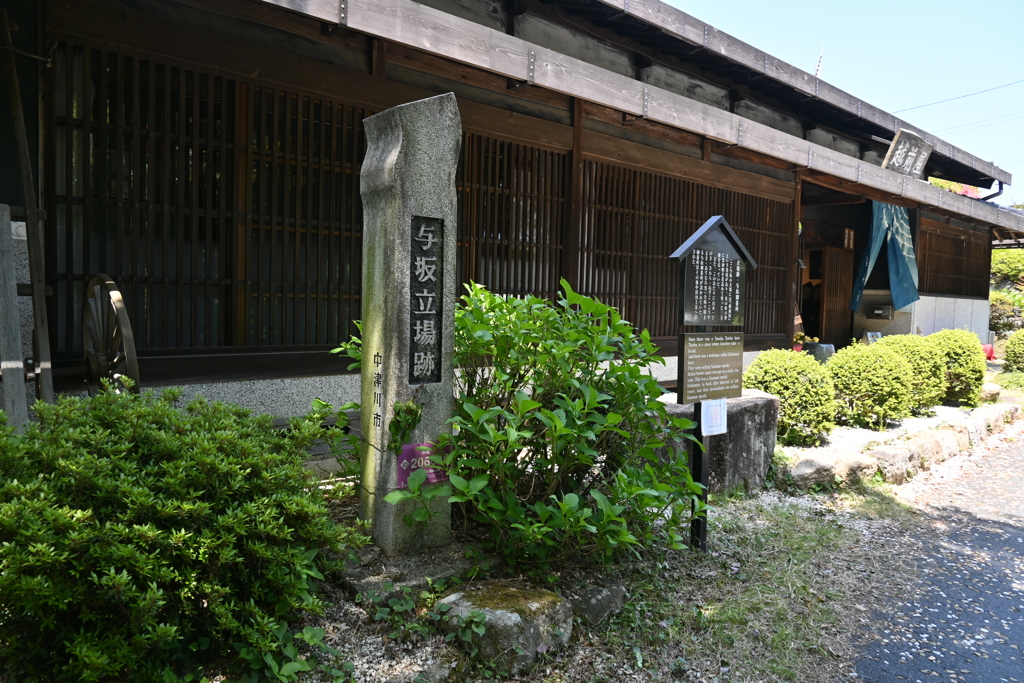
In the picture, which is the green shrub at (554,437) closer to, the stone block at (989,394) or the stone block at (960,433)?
the stone block at (960,433)

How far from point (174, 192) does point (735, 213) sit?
820cm

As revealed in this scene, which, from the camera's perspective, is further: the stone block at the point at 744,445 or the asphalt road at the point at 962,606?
the stone block at the point at 744,445

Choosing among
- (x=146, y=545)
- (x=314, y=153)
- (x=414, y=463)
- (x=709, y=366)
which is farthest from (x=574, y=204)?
(x=146, y=545)

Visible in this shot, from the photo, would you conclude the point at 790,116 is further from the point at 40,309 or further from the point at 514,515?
the point at 40,309

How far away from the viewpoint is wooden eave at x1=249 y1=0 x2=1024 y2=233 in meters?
5.14

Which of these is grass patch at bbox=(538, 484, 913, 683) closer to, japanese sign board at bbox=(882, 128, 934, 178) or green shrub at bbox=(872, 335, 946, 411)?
green shrub at bbox=(872, 335, 946, 411)

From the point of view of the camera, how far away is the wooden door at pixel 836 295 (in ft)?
54.3

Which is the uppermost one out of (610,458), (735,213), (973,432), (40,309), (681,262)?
(735,213)

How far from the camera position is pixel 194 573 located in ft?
8.26

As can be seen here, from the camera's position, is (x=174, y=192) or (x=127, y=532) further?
(x=174, y=192)

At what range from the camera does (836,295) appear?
16.9 metres

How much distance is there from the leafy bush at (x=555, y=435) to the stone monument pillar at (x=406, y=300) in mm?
265

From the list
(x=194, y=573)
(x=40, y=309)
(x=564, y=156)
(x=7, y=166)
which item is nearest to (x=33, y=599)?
(x=194, y=573)


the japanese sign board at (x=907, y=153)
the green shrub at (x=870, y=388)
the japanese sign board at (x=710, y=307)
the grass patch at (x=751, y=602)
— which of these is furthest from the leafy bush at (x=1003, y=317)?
the japanese sign board at (x=710, y=307)
